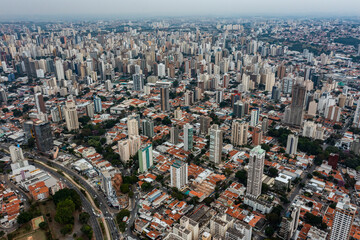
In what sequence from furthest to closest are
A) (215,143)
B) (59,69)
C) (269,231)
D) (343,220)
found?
1. (59,69)
2. (215,143)
3. (269,231)
4. (343,220)

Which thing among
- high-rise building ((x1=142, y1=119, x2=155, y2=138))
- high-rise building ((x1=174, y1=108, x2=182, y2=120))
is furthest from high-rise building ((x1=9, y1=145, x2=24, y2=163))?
high-rise building ((x1=174, y1=108, x2=182, y2=120))

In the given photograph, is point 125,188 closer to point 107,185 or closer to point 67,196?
point 107,185

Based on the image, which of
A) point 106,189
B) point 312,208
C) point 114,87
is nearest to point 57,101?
point 114,87

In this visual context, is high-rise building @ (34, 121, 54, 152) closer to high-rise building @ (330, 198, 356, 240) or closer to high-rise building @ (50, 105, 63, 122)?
high-rise building @ (50, 105, 63, 122)

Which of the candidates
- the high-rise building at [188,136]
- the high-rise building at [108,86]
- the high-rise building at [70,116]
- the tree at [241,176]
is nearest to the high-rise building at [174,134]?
the high-rise building at [188,136]

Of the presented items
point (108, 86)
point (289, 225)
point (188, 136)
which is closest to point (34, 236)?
point (188, 136)

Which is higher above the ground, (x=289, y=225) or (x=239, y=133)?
(x=239, y=133)
